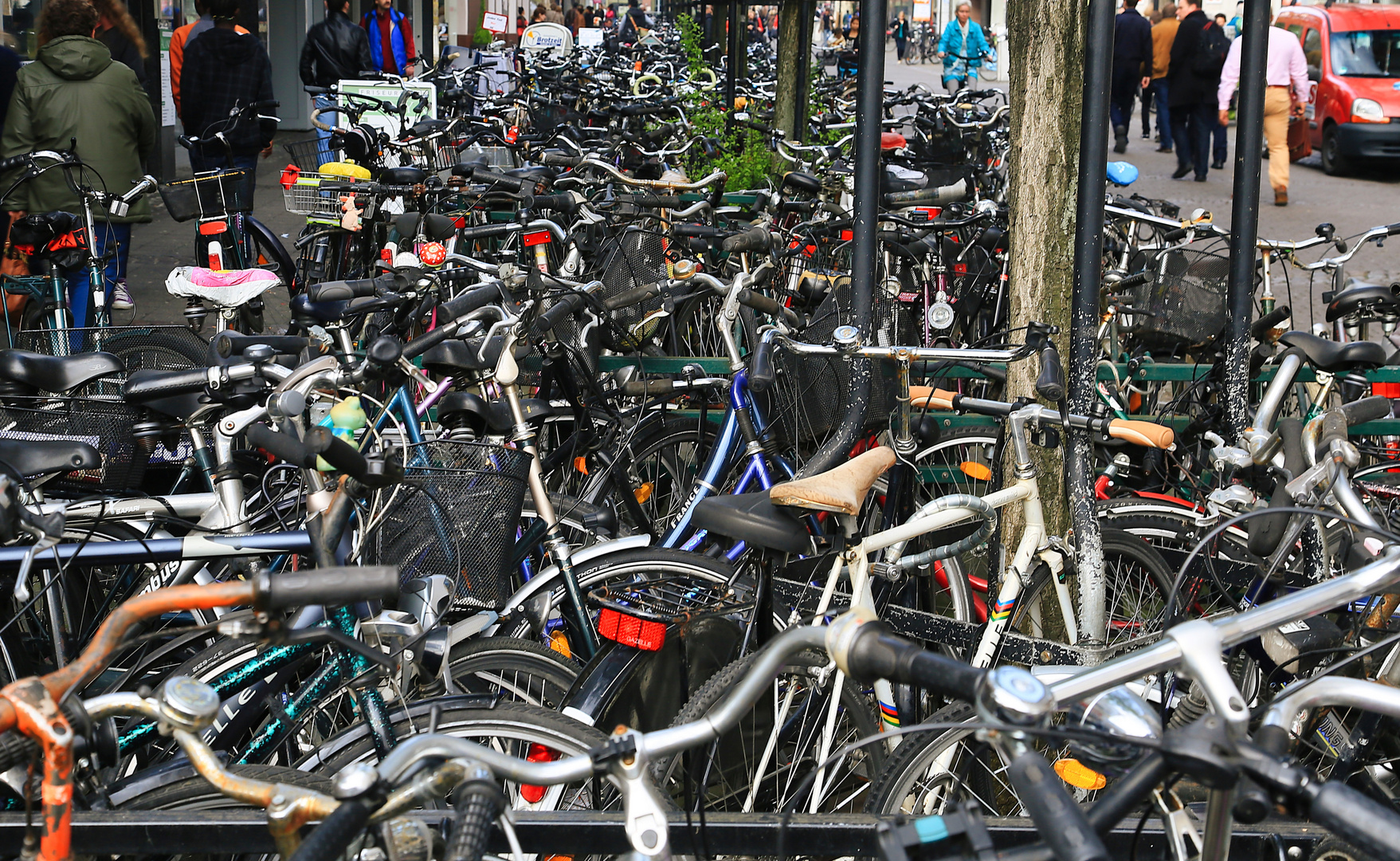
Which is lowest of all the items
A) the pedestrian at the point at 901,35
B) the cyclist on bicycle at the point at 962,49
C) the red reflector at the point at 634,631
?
the red reflector at the point at 634,631

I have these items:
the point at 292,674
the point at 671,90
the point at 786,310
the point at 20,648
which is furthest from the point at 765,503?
the point at 671,90

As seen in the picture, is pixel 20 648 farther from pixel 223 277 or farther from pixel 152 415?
pixel 223 277

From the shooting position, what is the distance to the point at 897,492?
12.1 ft

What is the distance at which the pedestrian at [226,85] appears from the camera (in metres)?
8.27

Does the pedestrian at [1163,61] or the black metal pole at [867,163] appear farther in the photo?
the pedestrian at [1163,61]

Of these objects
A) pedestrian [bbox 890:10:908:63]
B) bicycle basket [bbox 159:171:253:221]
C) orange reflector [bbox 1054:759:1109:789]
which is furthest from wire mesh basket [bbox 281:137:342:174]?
pedestrian [bbox 890:10:908:63]

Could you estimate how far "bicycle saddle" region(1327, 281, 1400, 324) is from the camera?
4.42 metres

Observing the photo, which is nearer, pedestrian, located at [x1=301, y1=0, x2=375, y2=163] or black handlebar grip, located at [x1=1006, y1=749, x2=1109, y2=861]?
black handlebar grip, located at [x1=1006, y1=749, x2=1109, y2=861]

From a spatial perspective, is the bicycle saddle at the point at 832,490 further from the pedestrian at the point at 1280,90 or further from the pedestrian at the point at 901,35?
the pedestrian at the point at 901,35

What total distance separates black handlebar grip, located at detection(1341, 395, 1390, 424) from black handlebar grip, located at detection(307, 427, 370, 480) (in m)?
2.47

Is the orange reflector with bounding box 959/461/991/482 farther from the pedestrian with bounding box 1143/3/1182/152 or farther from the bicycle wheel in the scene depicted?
the pedestrian with bounding box 1143/3/1182/152

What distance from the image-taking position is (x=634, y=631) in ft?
8.93

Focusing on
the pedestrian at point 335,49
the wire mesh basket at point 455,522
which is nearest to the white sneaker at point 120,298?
the wire mesh basket at point 455,522

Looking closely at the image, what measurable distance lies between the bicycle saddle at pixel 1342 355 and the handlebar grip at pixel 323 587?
283 cm
